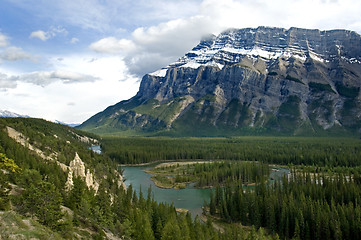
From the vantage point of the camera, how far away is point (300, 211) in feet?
252

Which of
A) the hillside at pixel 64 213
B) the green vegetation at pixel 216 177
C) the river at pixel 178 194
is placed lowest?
the river at pixel 178 194

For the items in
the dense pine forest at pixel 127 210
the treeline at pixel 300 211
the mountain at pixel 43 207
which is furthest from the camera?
the treeline at pixel 300 211

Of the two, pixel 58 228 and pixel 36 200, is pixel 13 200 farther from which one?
pixel 58 228

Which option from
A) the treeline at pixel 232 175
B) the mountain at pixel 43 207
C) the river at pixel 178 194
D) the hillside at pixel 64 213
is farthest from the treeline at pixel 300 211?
the mountain at pixel 43 207

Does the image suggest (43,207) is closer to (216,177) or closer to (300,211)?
(300,211)

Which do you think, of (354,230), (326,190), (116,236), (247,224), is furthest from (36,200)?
(326,190)

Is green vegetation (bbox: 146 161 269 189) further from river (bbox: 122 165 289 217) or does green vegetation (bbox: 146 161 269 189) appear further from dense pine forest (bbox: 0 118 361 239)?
dense pine forest (bbox: 0 118 361 239)

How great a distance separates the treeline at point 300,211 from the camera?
7394 centimetres

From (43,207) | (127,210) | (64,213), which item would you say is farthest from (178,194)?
(43,207)

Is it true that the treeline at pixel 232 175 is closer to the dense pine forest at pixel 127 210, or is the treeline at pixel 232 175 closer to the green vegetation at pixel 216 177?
the green vegetation at pixel 216 177

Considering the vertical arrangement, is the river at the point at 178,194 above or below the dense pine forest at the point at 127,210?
below

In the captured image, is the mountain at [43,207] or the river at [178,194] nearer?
the mountain at [43,207]

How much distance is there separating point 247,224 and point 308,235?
17986 mm

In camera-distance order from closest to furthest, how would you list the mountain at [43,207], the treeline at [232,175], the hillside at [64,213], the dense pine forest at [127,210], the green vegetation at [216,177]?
the mountain at [43,207]
the hillside at [64,213]
the dense pine forest at [127,210]
the green vegetation at [216,177]
the treeline at [232,175]
